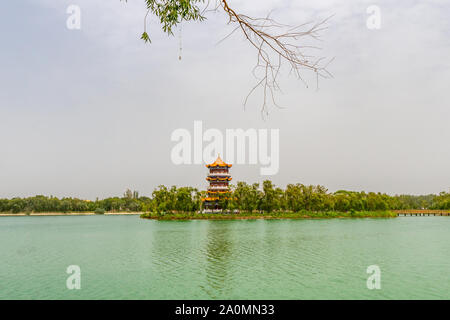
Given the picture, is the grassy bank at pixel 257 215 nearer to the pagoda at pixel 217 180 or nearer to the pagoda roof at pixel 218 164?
the pagoda at pixel 217 180

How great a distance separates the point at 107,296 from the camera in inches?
331

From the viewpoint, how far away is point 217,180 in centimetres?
5209

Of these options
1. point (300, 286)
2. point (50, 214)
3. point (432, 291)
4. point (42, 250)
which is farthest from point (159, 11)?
point (50, 214)

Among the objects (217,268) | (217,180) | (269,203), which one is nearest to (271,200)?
(269,203)

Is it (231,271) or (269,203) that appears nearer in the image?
(231,271)

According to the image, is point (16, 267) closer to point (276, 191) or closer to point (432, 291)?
point (432, 291)

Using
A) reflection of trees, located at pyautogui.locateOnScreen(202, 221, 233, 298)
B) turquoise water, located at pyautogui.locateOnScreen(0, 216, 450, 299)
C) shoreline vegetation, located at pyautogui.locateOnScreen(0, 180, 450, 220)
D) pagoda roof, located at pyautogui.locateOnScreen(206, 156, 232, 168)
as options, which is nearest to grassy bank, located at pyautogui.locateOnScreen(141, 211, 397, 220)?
shoreline vegetation, located at pyautogui.locateOnScreen(0, 180, 450, 220)

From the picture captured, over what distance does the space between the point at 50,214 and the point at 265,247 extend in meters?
81.9

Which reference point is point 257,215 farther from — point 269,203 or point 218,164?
point 218,164

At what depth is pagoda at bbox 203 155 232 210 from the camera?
49.0 m

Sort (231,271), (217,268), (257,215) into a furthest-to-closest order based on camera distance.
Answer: (257,215)
(217,268)
(231,271)

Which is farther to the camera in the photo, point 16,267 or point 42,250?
point 42,250

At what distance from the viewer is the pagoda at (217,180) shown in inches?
1928
